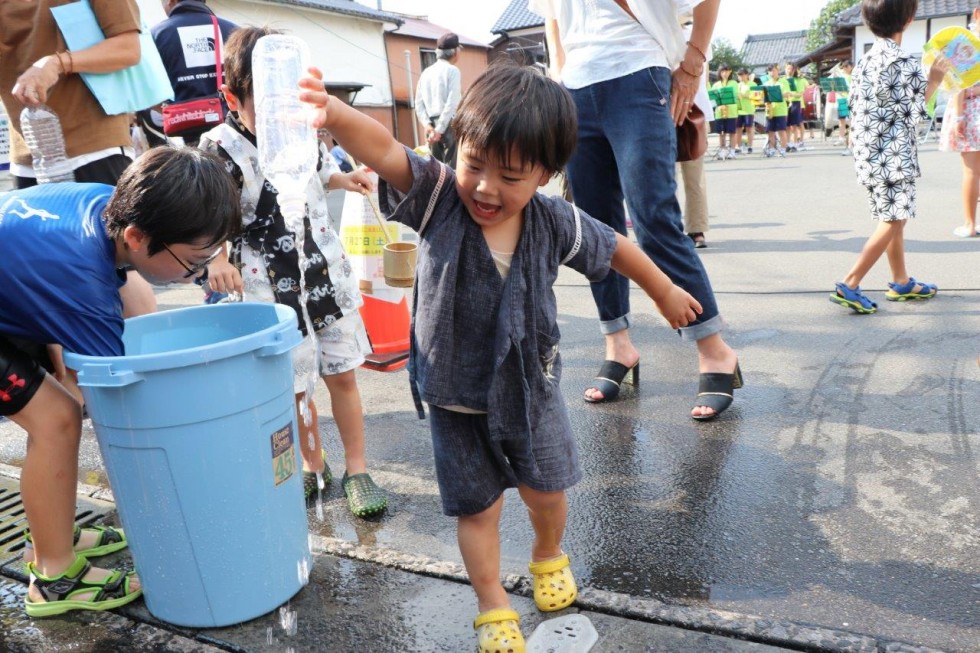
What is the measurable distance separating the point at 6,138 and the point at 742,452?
377 centimetres

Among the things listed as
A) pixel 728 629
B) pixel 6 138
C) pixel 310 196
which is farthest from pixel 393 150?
pixel 6 138

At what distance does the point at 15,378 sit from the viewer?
2162 mm

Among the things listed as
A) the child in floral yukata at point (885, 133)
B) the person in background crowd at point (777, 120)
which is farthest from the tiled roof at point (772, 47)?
the child in floral yukata at point (885, 133)

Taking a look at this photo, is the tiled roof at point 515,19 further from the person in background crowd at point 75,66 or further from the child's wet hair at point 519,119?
the child's wet hair at point 519,119

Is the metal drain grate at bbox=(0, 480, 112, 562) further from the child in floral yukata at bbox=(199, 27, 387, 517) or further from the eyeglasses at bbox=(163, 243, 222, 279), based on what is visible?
the eyeglasses at bbox=(163, 243, 222, 279)

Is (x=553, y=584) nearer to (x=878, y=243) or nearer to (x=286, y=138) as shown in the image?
(x=286, y=138)

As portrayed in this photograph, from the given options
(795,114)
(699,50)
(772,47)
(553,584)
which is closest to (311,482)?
(553,584)

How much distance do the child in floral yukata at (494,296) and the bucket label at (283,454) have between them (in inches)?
16.0

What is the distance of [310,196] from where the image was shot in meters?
2.84

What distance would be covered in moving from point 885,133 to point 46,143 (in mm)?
4247

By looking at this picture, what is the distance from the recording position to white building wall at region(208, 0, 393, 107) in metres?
23.0

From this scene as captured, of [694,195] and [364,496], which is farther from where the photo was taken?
[694,195]

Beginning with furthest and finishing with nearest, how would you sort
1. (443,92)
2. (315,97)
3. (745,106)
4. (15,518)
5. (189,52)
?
1. (745,106)
2. (443,92)
3. (189,52)
4. (15,518)
5. (315,97)

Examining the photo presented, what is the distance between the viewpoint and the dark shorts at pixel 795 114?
2209 centimetres
